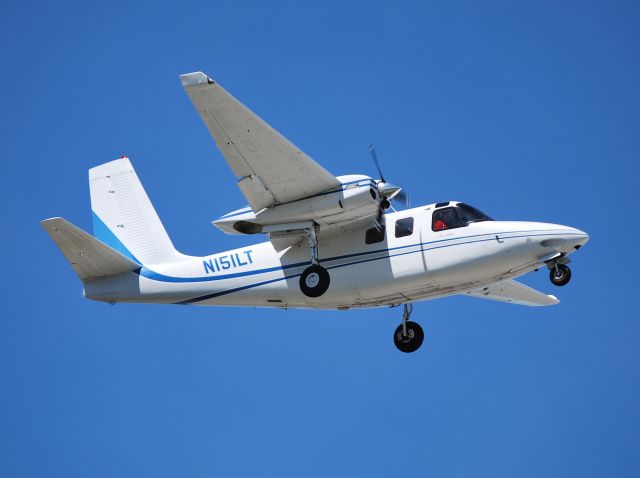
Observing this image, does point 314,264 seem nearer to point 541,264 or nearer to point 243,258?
point 243,258

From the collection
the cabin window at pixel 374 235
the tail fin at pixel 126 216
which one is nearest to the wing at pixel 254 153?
the cabin window at pixel 374 235

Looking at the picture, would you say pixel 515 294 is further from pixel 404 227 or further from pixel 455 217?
pixel 404 227

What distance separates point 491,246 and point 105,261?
10.0 metres

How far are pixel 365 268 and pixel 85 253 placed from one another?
23.8 feet

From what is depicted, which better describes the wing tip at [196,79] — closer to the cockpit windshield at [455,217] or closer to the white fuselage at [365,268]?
the white fuselage at [365,268]

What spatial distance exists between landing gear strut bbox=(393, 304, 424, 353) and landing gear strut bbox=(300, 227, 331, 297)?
366cm

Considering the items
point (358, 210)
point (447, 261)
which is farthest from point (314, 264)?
point (447, 261)

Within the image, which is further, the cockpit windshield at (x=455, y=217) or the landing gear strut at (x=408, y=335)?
the landing gear strut at (x=408, y=335)

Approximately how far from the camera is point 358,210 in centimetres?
2280

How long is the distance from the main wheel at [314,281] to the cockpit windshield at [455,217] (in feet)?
9.69

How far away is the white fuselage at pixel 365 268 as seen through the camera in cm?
2244

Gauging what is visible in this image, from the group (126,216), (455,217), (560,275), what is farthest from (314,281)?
(126,216)

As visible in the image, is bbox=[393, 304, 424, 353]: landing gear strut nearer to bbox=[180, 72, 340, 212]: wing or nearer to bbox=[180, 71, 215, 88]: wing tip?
bbox=[180, 72, 340, 212]: wing

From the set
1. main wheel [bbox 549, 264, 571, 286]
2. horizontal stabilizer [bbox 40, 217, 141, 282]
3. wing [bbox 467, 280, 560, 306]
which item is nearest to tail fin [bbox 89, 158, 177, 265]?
horizontal stabilizer [bbox 40, 217, 141, 282]
